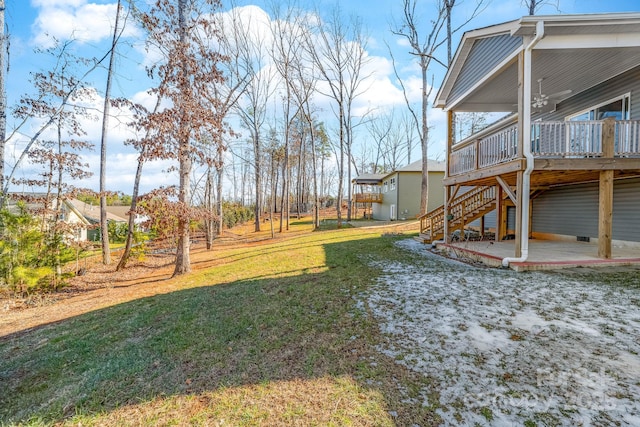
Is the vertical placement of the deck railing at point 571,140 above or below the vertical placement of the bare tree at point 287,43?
below

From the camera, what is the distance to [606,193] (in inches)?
235

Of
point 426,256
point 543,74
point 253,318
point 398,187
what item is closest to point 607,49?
point 543,74

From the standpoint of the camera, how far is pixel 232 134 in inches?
353

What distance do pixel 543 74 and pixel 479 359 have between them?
842cm

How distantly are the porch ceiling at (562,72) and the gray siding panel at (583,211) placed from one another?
2.92 meters

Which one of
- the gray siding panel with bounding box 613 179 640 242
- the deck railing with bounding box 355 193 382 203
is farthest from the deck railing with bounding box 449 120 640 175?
the deck railing with bounding box 355 193 382 203

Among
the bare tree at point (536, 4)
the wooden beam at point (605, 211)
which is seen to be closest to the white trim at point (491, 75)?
the wooden beam at point (605, 211)

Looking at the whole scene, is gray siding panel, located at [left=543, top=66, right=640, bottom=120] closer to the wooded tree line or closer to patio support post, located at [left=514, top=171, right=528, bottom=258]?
patio support post, located at [left=514, top=171, right=528, bottom=258]

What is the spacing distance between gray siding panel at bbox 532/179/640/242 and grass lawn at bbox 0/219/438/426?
7665mm

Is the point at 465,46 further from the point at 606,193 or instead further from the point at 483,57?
the point at 606,193

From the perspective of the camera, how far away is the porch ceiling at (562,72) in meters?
6.47

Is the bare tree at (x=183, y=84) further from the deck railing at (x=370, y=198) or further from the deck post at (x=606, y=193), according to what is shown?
the deck railing at (x=370, y=198)

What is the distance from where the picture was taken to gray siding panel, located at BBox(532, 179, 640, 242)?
24.4ft

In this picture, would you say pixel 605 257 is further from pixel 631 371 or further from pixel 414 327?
pixel 414 327
